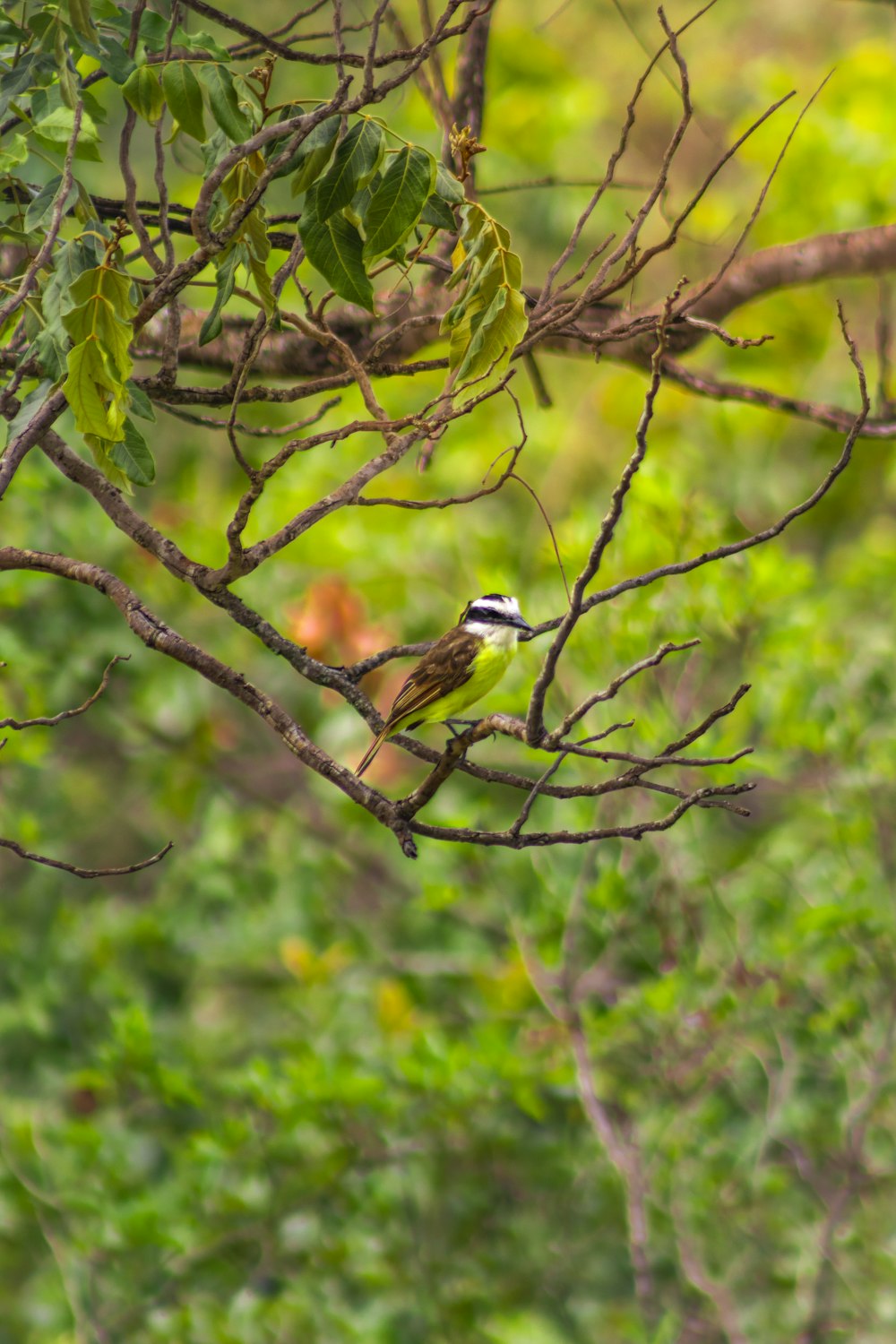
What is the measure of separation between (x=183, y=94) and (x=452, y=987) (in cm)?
392

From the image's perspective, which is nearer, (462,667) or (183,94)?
(183,94)

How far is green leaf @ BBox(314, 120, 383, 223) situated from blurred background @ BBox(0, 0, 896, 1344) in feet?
4.69

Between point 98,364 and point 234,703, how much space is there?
4.84 meters

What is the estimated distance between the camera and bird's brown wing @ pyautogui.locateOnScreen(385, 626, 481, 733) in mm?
3166

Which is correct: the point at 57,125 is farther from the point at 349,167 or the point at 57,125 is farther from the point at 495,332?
the point at 495,332

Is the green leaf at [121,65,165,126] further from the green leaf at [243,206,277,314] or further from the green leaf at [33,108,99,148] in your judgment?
the green leaf at [243,206,277,314]

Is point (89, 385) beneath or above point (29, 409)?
beneath

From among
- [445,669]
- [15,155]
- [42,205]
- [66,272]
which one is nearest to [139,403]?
[66,272]

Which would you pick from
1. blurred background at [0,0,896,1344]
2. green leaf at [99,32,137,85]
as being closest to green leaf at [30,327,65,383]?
green leaf at [99,32,137,85]

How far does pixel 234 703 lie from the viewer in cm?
654

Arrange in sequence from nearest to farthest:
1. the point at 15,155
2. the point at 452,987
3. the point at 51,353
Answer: the point at 51,353 < the point at 15,155 < the point at 452,987

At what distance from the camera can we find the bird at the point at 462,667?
317 cm

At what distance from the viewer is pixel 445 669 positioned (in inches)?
125

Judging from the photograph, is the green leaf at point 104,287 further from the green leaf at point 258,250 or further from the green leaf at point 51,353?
the green leaf at point 258,250
